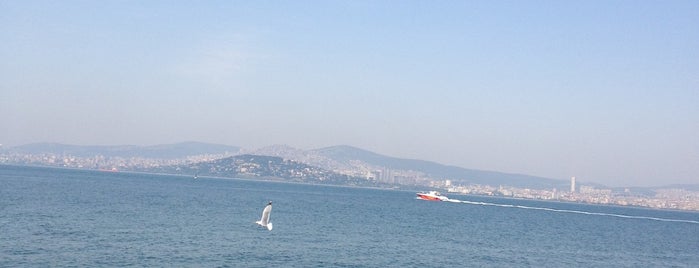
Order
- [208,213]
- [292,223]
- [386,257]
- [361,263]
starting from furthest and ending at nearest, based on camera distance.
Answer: [208,213]
[292,223]
[386,257]
[361,263]

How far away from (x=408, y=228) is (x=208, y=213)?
835 inches

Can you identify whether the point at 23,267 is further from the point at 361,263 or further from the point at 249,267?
the point at 361,263

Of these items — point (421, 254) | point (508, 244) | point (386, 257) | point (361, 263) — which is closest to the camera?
point (361, 263)

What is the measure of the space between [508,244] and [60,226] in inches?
1457

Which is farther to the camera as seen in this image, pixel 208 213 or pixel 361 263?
pixel 208 213

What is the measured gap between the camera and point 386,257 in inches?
1933

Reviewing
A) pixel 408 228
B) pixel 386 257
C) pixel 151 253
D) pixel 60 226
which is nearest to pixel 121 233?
pixel 60 226

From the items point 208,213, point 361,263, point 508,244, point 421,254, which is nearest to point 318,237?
point 421,254

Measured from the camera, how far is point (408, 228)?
244 ft

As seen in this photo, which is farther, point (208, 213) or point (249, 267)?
point (208, 213)

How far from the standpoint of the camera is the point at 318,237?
5878 centimetres

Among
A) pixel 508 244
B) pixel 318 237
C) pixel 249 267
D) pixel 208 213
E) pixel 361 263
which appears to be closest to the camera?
pixel 249 267

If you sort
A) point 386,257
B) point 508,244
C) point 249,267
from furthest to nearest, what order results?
point 508,244 → point 386,257 → point 249,267

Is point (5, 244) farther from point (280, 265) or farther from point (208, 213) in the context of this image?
point (208, 213)
